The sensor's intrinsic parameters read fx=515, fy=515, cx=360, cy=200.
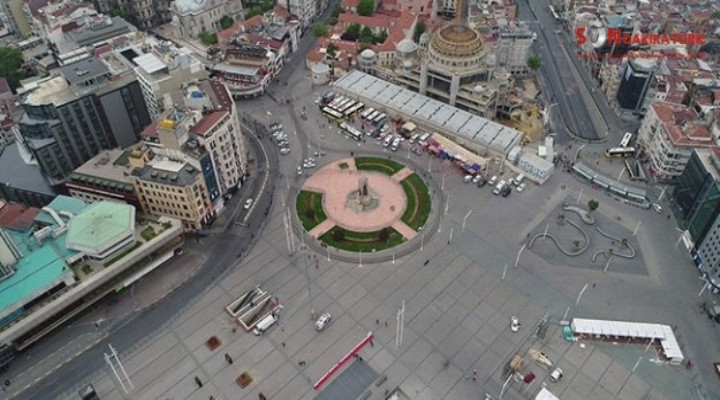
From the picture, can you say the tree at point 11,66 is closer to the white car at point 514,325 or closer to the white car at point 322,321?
the white car at point 322,321

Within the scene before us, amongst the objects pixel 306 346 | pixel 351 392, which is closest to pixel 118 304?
pixel 306 346

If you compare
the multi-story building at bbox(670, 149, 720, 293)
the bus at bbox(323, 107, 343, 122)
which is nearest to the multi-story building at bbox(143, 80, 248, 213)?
the bus at bbox(323, 107, 343, 122)

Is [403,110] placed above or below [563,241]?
above

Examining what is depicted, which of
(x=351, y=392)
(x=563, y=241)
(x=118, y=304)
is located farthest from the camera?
(x=563, y=241)

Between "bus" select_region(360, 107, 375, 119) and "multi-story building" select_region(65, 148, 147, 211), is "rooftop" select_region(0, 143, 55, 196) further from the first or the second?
"bus" select_region(360, 107, 375, 119)

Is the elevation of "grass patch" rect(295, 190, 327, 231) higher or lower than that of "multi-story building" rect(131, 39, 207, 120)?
lower

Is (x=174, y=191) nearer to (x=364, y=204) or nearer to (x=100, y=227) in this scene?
(x=100, y=227)

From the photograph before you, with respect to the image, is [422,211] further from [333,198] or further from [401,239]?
[333,198]
